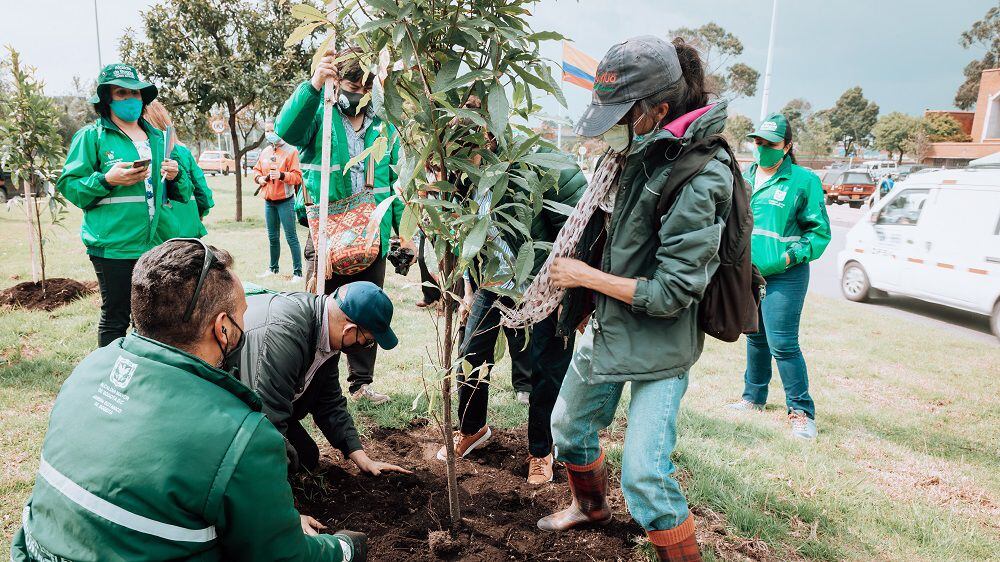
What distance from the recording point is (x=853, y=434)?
4.06m

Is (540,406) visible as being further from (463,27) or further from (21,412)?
(21,412)

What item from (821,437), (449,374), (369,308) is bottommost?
(821,437)

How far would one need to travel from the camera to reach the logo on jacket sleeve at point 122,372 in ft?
4.47

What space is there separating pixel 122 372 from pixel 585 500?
1.93 m

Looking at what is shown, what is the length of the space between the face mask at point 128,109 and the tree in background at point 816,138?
2294 inches

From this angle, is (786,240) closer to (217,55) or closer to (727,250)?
(727,250)

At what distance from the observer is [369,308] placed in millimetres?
2465

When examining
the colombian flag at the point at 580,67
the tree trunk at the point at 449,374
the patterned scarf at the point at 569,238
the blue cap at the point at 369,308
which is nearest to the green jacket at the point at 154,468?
the tree trunk at the point at 449,374

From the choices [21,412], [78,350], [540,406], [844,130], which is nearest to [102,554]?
[540,406]

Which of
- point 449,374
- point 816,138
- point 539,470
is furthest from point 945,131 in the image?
point 449,374

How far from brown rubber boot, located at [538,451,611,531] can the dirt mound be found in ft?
19.4

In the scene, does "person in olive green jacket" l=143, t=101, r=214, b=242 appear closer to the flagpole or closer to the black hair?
the flagpole

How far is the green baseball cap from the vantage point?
3773mm

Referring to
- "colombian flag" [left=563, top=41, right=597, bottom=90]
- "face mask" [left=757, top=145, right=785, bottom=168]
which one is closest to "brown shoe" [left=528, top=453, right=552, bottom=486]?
"face mask" [left=757, top=145, right=785, bottom=168]
